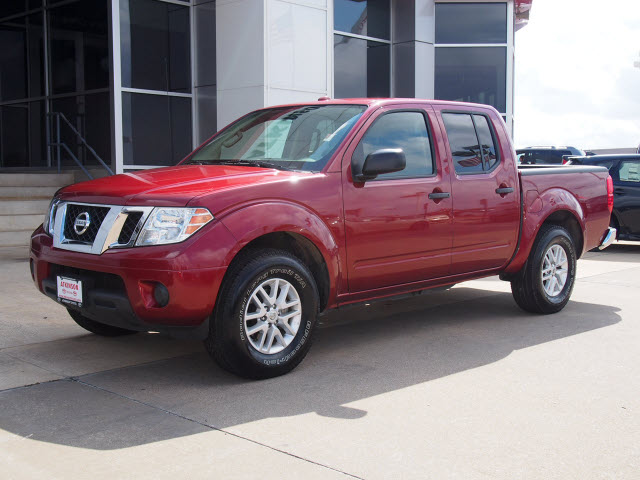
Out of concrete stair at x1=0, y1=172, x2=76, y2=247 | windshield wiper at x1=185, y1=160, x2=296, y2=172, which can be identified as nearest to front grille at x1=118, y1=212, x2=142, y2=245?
windshield wiper at x1=185, y1=160, x2=296, y2=172

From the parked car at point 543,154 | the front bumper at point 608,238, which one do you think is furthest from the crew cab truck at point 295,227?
the parked car at point 543,154

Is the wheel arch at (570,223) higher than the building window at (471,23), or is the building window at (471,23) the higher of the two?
the building window at (471,23)

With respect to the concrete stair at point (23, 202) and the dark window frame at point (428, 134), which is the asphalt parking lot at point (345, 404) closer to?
the dark window frame at point (428, 134)

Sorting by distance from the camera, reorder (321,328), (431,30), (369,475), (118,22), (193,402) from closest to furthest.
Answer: (369,475)
(193,402)
(321,328)
(118,22)
(431,30)

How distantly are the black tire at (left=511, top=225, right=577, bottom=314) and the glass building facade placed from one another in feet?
25.1

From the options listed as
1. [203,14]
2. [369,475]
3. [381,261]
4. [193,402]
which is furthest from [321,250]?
[203,14]

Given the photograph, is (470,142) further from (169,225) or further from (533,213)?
(169,225)

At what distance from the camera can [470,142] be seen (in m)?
6.34

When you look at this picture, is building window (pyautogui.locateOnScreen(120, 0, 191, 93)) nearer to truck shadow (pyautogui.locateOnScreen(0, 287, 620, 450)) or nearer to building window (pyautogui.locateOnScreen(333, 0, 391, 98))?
building window (pyautogui.locateOnScreen(333, 0, 391, 98))

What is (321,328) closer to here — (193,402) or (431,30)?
(193,402)

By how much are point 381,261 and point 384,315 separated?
168 cm

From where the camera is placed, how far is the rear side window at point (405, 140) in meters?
5.55

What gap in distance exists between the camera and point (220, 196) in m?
4.52

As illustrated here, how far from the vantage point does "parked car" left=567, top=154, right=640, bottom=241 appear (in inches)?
501
